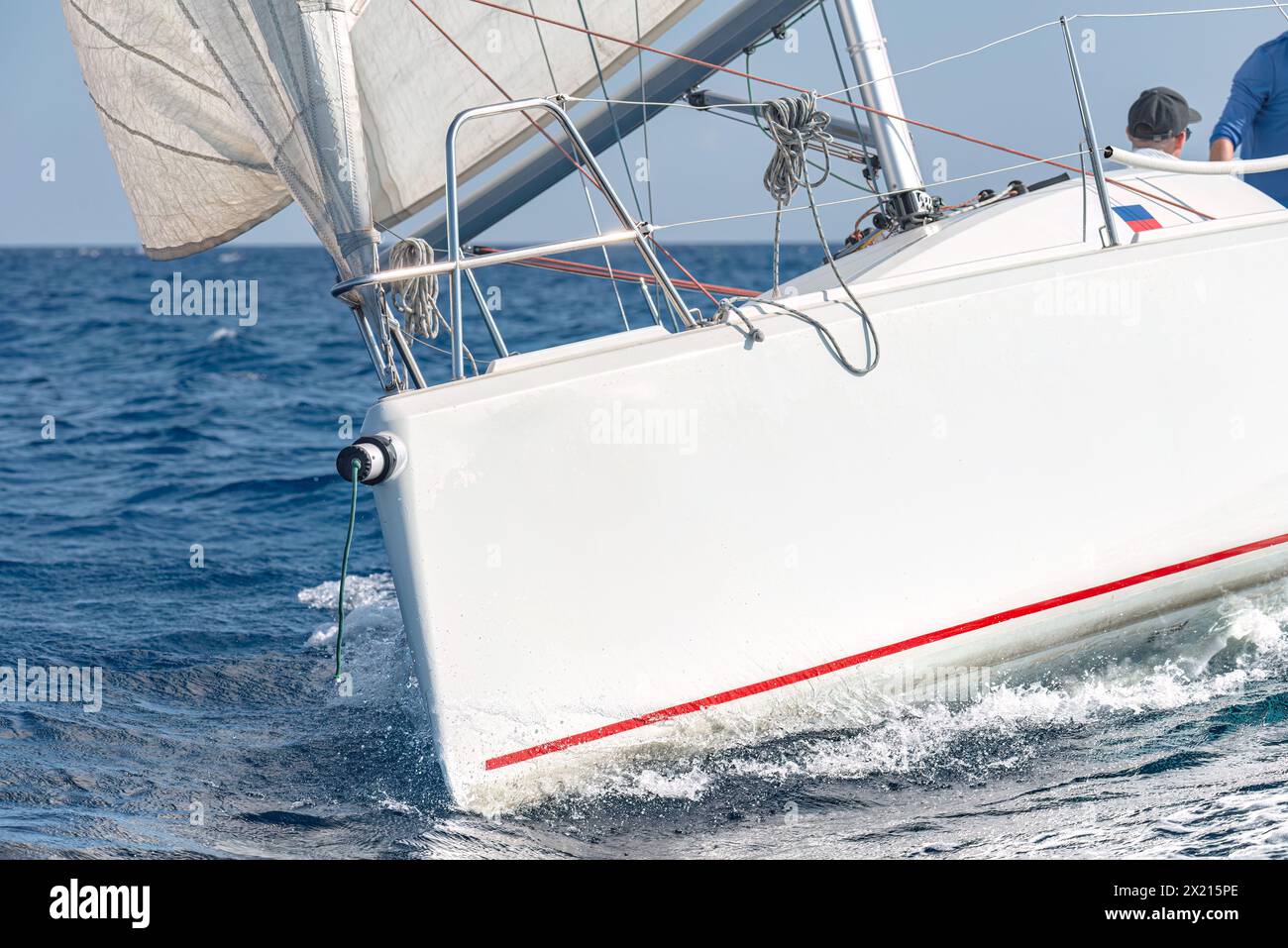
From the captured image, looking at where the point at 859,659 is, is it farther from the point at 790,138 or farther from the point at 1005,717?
the point at 790,138

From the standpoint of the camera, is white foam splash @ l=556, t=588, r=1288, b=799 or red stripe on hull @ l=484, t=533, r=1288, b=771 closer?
red stripe on hull @ l=484, t=533, r=1288, b=771

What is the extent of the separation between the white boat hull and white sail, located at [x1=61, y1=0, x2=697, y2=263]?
90cm

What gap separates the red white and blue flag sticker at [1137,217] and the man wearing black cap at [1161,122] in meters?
0.59

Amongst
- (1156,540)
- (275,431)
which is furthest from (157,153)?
(275,431)

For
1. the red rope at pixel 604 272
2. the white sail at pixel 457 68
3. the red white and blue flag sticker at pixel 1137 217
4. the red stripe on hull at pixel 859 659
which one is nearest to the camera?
the red stripe on hull at pixel 859 659

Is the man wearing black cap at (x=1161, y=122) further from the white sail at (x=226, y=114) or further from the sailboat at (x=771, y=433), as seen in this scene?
the white sail at (x=226, y=114)

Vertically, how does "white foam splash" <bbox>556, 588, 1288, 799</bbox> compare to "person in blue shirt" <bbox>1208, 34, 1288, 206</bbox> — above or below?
below

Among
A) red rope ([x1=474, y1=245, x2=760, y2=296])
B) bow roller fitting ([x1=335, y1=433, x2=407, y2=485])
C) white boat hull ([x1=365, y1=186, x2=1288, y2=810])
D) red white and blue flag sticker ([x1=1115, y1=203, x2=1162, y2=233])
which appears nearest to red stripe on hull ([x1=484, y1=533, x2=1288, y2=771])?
white boat hull ([x1=365, y1=186, x2=1288, y2=810])

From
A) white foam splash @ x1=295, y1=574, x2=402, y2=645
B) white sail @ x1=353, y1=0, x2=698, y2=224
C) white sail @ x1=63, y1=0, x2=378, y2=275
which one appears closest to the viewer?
white sail @ x1=63, y1=0, x2=378, y2=275

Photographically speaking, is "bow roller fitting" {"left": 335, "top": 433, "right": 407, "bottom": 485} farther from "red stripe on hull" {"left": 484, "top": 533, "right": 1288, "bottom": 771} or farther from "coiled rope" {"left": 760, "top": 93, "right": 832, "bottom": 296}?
"coiled rope" {"left": 760, "top": 93, "right": 832, "bottom": 296}

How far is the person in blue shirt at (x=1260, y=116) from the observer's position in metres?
4.65

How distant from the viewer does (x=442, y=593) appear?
318 cm

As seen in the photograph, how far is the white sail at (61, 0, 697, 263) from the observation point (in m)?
3.49

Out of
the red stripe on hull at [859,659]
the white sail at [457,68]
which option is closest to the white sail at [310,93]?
the white sail at [457,68]
